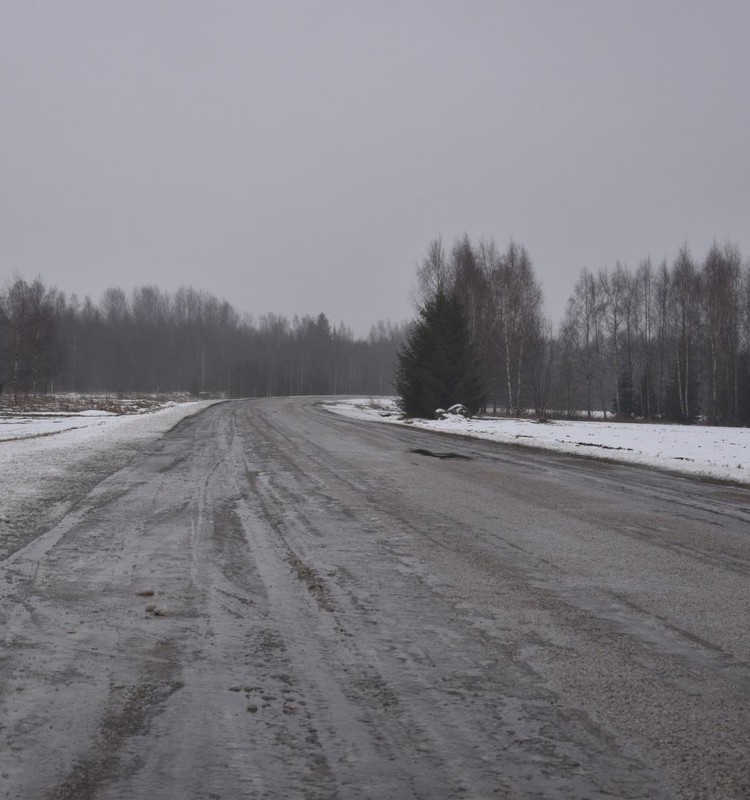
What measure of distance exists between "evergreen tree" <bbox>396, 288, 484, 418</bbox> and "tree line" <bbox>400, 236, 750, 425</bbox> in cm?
466

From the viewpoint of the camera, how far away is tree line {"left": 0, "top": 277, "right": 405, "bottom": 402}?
287 ft

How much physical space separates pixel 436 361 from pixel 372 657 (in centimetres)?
2659

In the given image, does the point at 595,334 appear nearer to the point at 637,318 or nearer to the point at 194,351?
the point at 637,318

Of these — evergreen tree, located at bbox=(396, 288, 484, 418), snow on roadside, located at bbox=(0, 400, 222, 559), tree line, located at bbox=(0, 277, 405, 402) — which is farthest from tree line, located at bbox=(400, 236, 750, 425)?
tree line, located at bbox=(0, 277, 405, 402)

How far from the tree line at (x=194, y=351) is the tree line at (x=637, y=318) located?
130ft

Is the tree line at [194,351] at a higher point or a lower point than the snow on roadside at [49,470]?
higher

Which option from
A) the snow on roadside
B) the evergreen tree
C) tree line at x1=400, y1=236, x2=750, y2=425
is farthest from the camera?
tree line at x1=400, y1=236, x2=750, y2=425

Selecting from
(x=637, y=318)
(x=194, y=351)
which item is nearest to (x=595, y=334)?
(x=637, y=318)

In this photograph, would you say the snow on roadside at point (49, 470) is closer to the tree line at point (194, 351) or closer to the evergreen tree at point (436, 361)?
the evergreen tree at point (436, 361)

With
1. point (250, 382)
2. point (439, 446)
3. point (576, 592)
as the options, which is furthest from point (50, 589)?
point (250, 382)

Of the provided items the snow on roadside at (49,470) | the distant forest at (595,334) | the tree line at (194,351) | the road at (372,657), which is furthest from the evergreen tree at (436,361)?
the tree line at (194,351)

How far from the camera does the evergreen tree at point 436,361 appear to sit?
2869 cm

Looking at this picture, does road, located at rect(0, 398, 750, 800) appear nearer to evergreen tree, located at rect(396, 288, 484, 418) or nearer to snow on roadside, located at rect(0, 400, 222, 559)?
snow on roadside, located at rect(0, 400, 222, 559)

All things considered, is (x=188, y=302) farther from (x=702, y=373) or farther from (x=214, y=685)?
(x=214, y=685)
